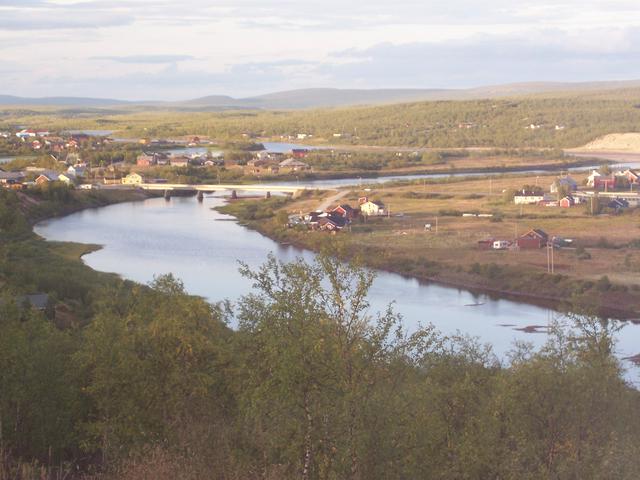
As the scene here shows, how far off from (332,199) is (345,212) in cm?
398

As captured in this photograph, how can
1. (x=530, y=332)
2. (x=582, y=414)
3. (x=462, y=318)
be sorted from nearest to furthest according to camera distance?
(x=582, y=414) < (x=530, y=332) < (x=462, y=318)

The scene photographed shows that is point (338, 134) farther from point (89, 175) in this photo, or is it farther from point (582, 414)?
point (582, 414)

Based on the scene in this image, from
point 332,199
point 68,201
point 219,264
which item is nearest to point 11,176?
point 68,201

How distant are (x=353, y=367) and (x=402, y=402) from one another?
0.28 metres

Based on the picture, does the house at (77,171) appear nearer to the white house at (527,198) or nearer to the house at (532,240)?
the white house at (527,198)

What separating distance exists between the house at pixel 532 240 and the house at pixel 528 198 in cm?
652

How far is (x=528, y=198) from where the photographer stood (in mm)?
25391

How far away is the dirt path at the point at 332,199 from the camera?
24628 millimetres

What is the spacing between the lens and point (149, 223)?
2291 centimetres

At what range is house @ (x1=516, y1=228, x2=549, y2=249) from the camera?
1812 centimetres

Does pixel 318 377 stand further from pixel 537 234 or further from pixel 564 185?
pixel 564 185

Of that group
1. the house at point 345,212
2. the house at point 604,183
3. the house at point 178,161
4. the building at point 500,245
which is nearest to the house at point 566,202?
the house at point 604,183

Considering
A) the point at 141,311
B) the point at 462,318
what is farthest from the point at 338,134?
the point at 141,311

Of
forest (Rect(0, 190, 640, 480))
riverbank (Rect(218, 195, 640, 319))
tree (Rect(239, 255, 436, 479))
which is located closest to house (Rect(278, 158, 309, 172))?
riverbank (Rect(218, 195, 640, 319))
